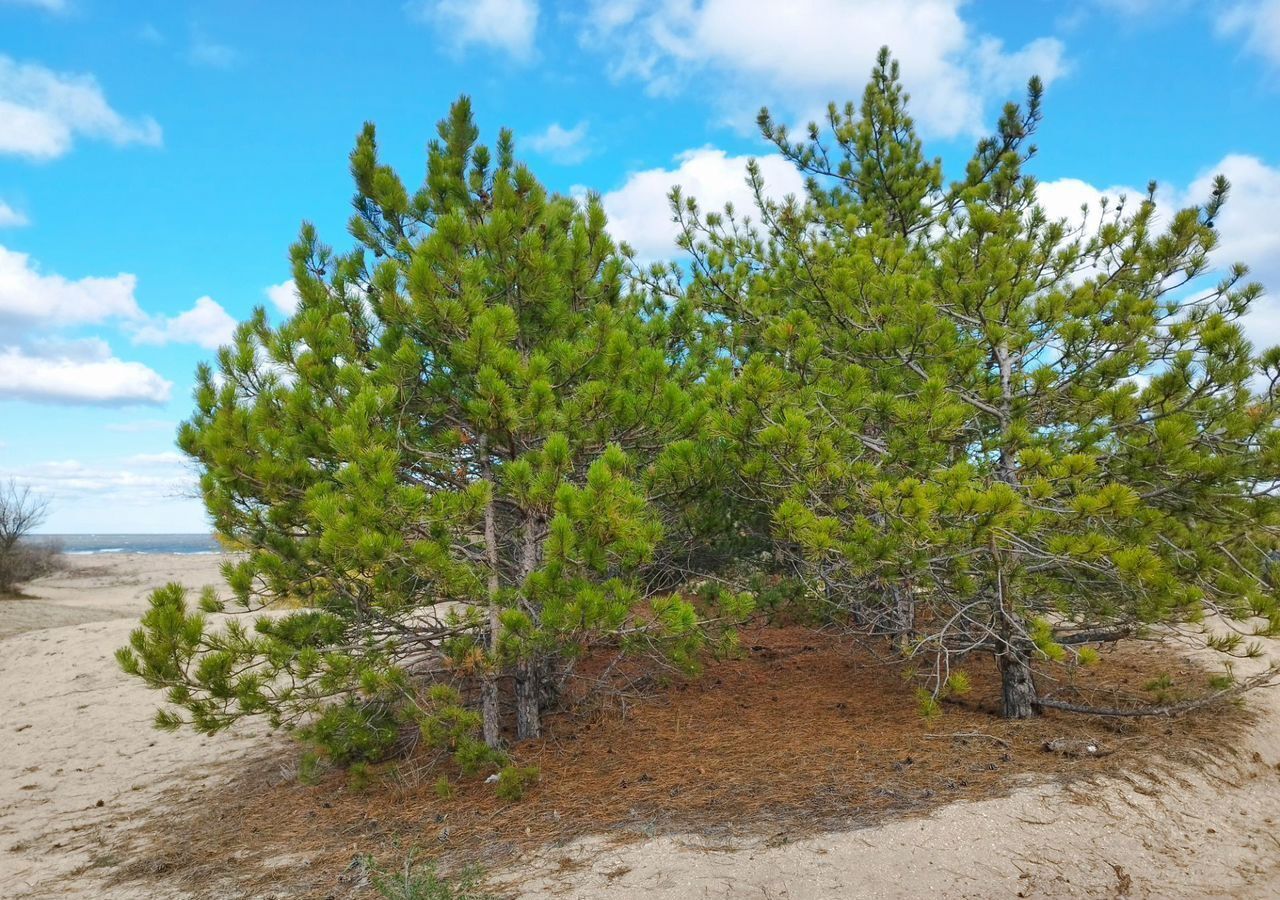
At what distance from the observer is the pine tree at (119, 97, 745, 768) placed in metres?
4.36

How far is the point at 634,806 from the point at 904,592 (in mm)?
3032

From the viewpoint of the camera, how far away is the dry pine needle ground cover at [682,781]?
165 inches

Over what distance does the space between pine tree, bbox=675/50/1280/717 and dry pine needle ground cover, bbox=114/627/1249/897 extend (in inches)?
24.2

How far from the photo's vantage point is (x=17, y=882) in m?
4.60

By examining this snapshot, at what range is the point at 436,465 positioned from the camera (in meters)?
5.38

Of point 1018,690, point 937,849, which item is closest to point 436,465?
point 937,849

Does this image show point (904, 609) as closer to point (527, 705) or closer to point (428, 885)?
point (527, 705)

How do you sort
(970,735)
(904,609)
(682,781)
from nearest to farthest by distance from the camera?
Answer: (682,781) < (970,735) < (904,609)

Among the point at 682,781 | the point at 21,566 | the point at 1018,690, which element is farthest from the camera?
the point at 21,566

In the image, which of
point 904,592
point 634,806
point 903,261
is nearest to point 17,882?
point 634,806

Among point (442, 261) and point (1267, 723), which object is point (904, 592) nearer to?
point (1267, 723)

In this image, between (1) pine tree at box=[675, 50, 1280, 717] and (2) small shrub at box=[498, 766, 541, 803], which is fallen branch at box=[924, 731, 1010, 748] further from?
(2) small shrub at box=[498, 766, 541, 803]

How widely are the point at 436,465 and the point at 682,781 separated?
2.77 metres

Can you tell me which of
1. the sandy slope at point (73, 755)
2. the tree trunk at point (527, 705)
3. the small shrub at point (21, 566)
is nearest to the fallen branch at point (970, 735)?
the tree trunk at point (527, 705)
